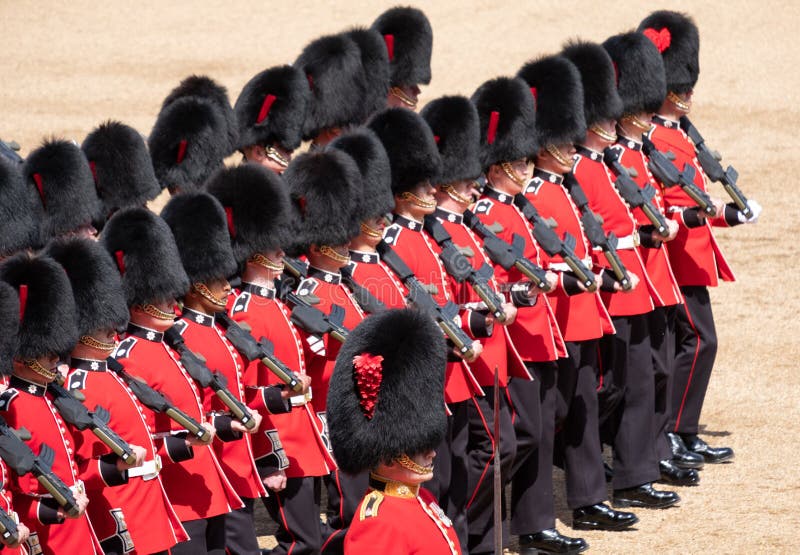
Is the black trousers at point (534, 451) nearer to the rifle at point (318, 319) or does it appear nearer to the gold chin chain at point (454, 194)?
the gold chin chain at point (454, 194)

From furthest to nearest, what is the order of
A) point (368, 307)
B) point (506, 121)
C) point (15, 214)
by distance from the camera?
point (506, 121) < point (15, 214) < point (368, 307)

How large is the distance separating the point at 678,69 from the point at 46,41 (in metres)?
9.86

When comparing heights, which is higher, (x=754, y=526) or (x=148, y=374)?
(x=148, y=374)

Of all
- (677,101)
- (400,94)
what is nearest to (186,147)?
(400,94)

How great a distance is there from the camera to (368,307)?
225 inches

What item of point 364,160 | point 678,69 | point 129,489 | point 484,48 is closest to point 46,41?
point 484,48

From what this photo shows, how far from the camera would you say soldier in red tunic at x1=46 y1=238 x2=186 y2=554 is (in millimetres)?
4941

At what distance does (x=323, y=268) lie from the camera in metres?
5.77

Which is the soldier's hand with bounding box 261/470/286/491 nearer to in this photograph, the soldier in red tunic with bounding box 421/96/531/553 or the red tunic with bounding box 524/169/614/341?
the soldier in red tunic with bounding box 421/96/531/553

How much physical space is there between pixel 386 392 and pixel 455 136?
2.27 metres

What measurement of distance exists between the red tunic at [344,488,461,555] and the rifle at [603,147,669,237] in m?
2.94

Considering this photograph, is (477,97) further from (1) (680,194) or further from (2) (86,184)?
(2) (86,184)

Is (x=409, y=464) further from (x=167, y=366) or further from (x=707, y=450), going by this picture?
(x=707, y=450)

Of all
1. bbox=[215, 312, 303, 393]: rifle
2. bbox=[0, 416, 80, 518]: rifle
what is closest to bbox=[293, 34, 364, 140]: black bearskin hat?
bbox=[215, 312, 303, 393]: rifle
